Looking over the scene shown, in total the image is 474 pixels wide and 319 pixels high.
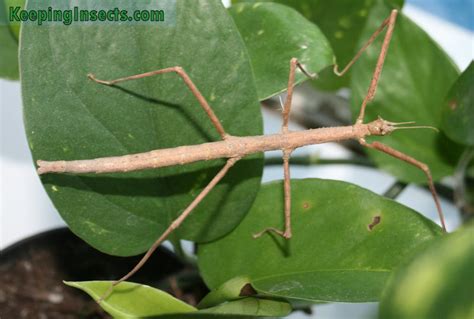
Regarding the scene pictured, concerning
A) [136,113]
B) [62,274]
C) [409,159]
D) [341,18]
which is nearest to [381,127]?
[409,159]

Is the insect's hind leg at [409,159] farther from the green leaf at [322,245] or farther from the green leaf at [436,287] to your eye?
the green leaf at [436,287]

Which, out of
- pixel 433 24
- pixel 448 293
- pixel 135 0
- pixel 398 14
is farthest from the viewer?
pixel 433 24

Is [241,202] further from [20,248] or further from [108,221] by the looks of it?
[20,248]

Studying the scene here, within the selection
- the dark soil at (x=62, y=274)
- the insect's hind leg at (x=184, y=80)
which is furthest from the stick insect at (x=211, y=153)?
the dark soil at (x=62, y=274)

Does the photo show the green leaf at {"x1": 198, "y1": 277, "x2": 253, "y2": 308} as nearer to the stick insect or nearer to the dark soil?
the stick insect

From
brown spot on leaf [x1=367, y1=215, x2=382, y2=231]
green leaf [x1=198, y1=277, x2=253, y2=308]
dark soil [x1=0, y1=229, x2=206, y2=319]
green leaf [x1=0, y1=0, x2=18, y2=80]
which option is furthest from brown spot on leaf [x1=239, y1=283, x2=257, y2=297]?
green leaf [x1=0, y1=0, x2=18, y2=80]

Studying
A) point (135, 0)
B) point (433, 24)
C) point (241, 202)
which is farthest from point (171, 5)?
point (433, 24)
